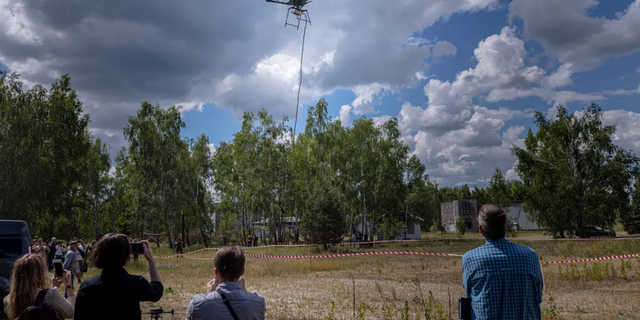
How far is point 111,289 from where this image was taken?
120 inches

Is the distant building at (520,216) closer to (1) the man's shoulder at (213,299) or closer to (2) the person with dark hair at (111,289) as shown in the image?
(1) the man's shoulder at (213,299)

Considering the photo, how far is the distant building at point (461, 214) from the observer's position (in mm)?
76500

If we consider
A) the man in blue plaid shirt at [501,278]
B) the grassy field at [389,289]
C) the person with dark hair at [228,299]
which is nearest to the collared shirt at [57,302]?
the person with dark hair at [228,299]

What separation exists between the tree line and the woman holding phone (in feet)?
94.6

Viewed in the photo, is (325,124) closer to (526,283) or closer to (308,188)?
(308,188)

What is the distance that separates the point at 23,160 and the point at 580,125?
42678 millimetres

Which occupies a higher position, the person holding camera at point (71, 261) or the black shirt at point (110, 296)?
the black shirt at point (110, 296)

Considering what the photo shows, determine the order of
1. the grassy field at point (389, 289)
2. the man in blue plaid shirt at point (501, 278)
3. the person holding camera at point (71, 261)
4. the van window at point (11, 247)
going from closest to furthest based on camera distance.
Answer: the man in blue plaid shirt at point (501, 278) < the van window at point (11, 247) < the grassy field at point (389, 289) < the person holding camera at point (71, 261)

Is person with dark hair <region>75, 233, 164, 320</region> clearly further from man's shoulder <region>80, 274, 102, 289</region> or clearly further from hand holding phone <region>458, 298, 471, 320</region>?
hand holding phone <region>458, 298, 471, 320</region>

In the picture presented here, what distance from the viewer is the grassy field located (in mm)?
9352

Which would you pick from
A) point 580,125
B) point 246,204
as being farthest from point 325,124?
point 580,125

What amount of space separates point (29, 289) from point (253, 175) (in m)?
41.5

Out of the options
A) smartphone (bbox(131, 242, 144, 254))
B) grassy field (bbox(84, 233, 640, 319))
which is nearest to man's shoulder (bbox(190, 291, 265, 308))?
smartphone (bbox(131, 242, 144, 254))

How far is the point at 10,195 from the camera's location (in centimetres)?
2802
